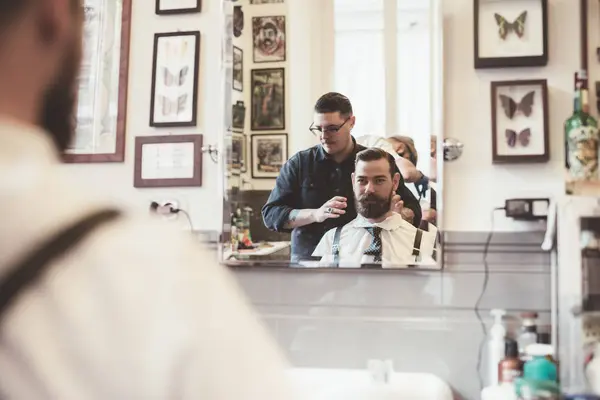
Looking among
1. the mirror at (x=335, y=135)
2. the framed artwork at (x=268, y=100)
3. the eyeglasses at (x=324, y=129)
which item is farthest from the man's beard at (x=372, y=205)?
the framed artwork at (x=268, y=100)

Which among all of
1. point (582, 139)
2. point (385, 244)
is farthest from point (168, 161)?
point (582, 139)

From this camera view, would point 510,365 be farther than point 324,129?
No

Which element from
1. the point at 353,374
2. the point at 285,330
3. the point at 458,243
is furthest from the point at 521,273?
the point at 285,330

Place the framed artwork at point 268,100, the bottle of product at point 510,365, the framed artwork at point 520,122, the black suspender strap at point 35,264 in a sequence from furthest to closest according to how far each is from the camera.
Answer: the framed artwork at point 268,100
the framed artwork at point 520,122
the bottle of product at point 510,365
the black suspender strap at point 35,264

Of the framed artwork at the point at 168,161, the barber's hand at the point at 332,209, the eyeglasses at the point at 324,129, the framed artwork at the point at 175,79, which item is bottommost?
the barber's hand at the point at 332,209

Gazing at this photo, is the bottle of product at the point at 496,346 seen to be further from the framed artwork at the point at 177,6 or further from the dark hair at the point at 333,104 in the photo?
the framed artwork at the point at 177,6

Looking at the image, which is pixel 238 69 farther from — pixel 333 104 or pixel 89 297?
pixel 89 297

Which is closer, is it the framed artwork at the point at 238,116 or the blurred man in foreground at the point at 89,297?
the blurred man in foreground at the point at 89,297

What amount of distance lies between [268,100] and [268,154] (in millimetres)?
146

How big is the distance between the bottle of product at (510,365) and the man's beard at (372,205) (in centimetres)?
44

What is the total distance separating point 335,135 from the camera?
5.53 ft

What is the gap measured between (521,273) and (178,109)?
102 cm

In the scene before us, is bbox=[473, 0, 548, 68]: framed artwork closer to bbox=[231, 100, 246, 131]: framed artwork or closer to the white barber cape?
bbox=[231, 100, 246, 131]: framed artwork

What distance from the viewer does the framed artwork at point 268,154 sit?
172cm
